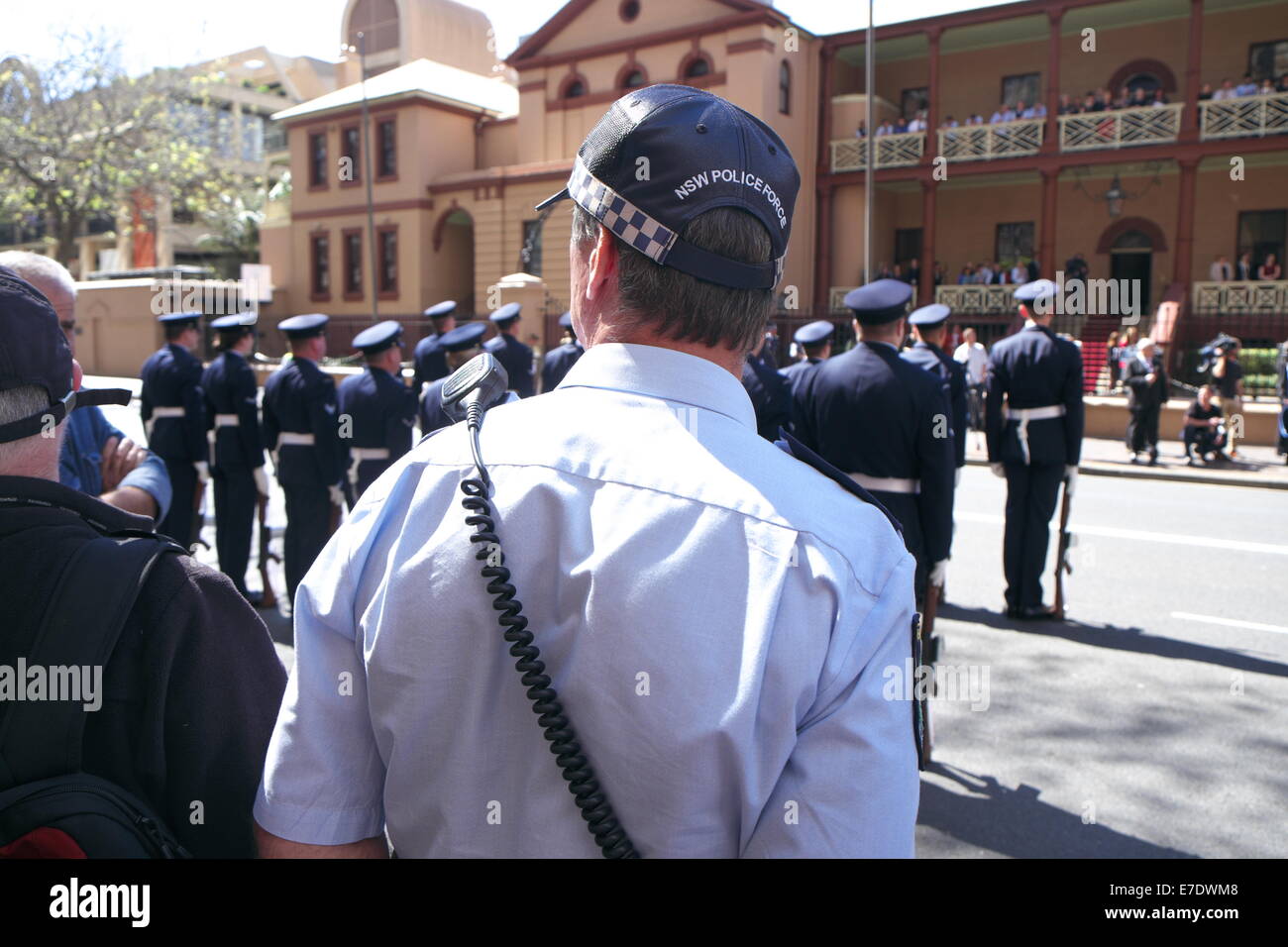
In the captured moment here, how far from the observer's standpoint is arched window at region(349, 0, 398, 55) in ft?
134

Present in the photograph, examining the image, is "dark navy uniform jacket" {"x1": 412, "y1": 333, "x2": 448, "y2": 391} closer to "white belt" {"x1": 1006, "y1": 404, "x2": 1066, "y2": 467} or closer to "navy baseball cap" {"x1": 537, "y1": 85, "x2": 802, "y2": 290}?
"white belt" {"x1": 1006, "y1": 404, "x2": 1066, "y2": 467}

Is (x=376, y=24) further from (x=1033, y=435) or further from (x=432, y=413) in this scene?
(x=1033, y=435)

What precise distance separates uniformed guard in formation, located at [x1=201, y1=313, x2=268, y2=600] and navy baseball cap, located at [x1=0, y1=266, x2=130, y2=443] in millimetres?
6480

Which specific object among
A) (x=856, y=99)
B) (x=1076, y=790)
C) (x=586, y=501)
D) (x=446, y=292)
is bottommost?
(x=1076, y=790)

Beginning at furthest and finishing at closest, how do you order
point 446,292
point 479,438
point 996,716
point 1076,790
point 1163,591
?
point 446,292 → point 1163,591 → point 996,716 → point 1076,790 → point 479,438

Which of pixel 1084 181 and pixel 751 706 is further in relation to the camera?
pixel 1084 181

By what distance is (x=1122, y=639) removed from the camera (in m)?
6.80

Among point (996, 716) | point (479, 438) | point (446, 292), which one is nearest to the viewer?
point (479, 438)

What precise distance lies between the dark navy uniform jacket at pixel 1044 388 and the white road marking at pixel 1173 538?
6.68 ft

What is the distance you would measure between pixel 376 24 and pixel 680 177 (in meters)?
45.1

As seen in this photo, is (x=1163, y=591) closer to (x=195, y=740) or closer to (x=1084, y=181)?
(x=195, y=740)

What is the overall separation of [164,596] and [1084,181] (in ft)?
100
